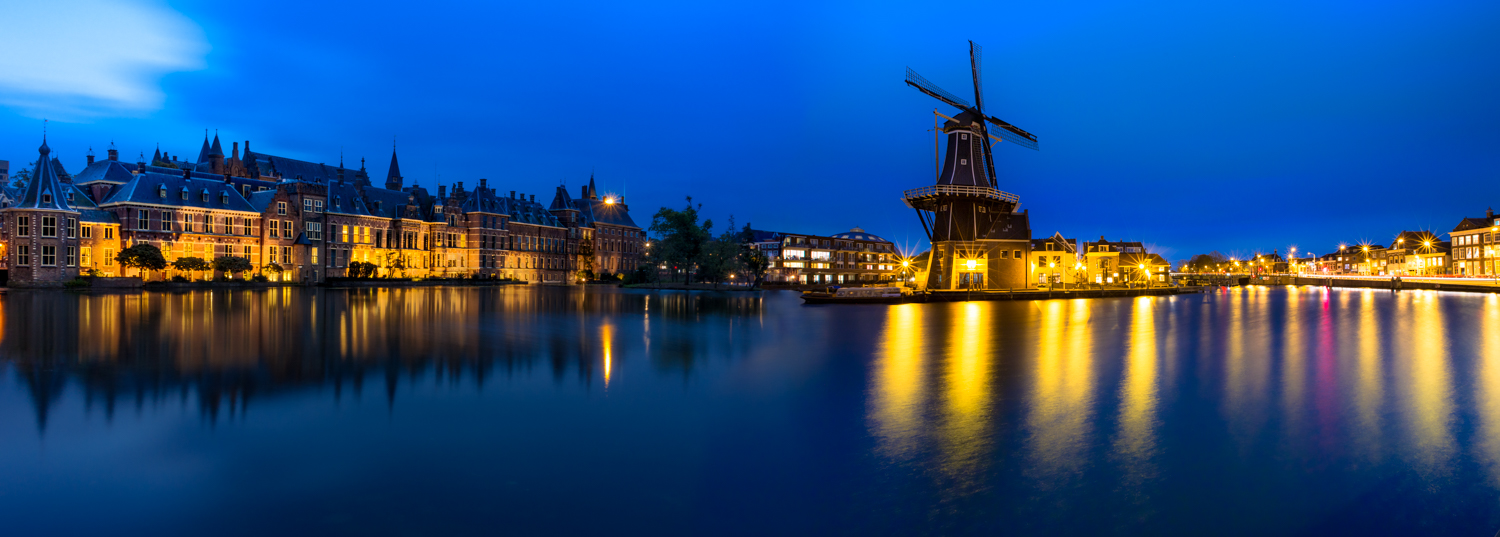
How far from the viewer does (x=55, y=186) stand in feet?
178

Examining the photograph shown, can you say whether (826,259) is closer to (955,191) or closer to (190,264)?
(955,191)

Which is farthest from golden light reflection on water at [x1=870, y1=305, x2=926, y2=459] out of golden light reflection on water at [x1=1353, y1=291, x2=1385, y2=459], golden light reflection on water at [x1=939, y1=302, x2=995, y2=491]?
golden light reflection on water at [x1=1353, y1=291, x2=1385, y2=459]

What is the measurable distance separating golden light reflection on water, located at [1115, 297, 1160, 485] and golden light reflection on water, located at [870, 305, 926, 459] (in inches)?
103

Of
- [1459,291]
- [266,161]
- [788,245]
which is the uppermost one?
[266,161]

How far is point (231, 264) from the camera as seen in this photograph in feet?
202

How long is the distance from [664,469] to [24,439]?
8.43 m

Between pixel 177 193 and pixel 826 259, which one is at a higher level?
pixel 177 193

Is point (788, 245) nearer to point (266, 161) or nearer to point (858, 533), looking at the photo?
point (266, 161)

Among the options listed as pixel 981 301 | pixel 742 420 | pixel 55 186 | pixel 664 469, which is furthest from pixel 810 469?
pixel 55 186

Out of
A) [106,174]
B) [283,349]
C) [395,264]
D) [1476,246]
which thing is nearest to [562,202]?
[395,264]

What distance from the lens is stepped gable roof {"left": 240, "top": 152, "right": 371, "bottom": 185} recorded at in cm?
8188

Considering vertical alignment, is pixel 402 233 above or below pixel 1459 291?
above

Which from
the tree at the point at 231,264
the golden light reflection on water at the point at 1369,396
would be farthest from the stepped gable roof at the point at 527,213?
the golden light reflection on water at the point at 1369,396

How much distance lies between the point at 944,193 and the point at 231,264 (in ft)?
200
